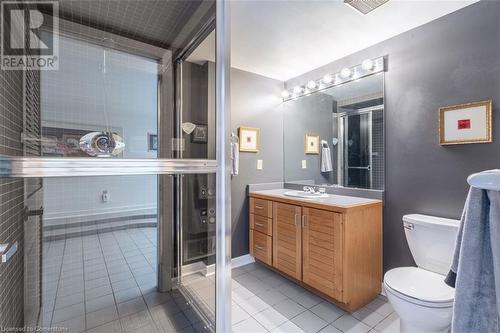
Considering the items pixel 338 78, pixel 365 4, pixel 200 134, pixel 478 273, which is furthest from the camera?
pixel 338 78

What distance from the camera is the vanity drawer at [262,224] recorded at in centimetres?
244

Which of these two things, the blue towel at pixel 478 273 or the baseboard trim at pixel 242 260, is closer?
the blue towel at pixel 478 273

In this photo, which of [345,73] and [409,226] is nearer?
[409,226]

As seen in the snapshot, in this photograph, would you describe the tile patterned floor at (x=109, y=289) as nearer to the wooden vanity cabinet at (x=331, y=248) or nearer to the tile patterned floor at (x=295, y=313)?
the tile patterned floor at (x=295, y=313)

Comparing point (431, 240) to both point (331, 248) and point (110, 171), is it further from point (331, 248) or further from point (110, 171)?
point (110, 171)

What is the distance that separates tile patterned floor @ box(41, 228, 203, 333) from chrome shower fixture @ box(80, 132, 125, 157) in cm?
58

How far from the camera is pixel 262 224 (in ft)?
8.28

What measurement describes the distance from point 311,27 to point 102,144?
1.78 m

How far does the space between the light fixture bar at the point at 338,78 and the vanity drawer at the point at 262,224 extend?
1575 millimetres

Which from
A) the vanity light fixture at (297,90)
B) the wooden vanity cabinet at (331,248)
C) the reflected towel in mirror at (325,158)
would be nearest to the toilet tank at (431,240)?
the wooden vanity cabinet at (331,248)

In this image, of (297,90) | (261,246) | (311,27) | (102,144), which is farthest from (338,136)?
(102,144)

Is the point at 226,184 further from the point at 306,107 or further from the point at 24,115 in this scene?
the point at 306,107

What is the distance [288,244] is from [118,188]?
1.55m

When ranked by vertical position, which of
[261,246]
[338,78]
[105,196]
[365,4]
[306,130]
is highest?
[365,4]
